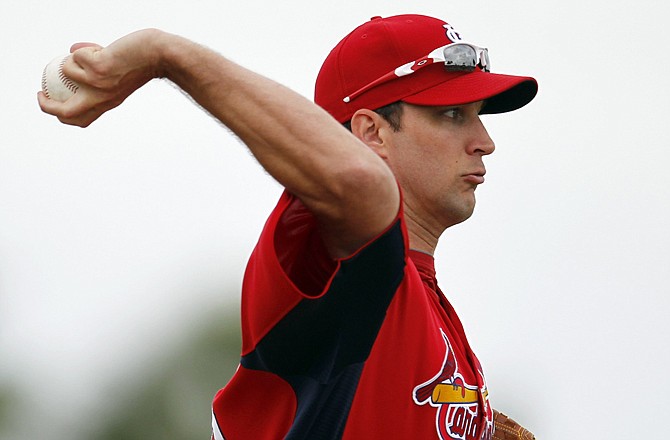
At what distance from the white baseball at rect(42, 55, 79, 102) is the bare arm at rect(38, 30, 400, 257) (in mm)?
24

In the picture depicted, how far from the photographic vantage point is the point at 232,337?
1908cm

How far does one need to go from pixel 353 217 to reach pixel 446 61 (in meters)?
1.13

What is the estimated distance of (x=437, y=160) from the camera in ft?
13.3

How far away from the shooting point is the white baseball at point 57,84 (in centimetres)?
319

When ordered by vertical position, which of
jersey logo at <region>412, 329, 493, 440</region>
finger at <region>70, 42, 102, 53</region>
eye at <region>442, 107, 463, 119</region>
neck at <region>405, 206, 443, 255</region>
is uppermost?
finger at <region>70, 42, 102, 53</region>

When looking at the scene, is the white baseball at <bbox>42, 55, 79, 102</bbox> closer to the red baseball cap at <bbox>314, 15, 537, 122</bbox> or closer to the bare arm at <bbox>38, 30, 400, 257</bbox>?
the bare arm at <bbox>38, 30, 400, 257</bbox>

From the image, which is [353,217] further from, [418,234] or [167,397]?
[167,397]

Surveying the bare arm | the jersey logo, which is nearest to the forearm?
the bare arm

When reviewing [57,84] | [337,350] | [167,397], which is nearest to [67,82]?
[57,84]

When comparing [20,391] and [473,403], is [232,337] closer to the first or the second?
[20,391]

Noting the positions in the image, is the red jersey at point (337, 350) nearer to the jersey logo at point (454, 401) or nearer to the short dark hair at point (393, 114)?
the jersey logo at point (454, 401)

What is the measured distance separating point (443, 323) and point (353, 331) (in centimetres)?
67

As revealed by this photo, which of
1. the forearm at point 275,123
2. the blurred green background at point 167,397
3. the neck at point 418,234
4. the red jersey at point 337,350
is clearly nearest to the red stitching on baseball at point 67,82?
the forearm at point 275,123

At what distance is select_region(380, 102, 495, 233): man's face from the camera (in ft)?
13.2
